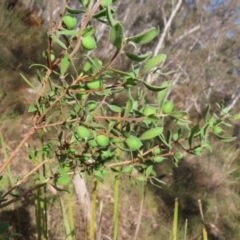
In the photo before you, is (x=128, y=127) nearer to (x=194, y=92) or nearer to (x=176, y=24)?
(x=194, y=92)

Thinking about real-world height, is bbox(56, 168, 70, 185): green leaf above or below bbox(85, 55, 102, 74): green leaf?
below

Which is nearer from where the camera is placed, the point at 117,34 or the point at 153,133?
the point at 117,34

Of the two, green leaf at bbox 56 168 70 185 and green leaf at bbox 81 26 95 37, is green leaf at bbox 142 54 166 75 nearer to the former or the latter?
green leaf at bbox 81 26 95 37

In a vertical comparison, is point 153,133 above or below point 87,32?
below

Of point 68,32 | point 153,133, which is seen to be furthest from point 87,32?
point 153,133

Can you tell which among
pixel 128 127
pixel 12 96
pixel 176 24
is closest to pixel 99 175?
pixel 128 127

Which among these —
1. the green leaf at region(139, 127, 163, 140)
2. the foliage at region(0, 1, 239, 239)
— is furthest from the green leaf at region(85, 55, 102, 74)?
the green leaf at region(139, 127, 163, 140)

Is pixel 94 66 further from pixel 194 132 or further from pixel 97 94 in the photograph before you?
pixel 194 132

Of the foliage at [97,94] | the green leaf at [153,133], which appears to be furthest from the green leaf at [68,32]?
the green leaf at [153,133]

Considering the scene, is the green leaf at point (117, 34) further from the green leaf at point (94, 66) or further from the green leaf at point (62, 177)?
the green leaf at point (62, 177)

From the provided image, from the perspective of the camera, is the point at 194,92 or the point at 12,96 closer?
the point at 12,96

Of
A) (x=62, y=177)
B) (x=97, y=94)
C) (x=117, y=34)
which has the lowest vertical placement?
(x=62, y=177)
